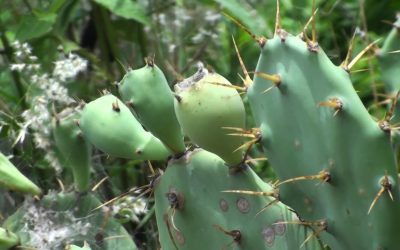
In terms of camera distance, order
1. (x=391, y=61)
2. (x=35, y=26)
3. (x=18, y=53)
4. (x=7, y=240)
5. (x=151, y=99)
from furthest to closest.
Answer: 1. (x=35, y=26)
2. (x=18, y=53)
3. (x=391, y=61)
4. (x=7, y=240)
5. (x=151, y=99)

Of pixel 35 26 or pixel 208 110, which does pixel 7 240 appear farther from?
pixel 35 26

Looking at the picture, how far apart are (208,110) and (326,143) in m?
0.21

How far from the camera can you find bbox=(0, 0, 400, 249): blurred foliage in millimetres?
2537

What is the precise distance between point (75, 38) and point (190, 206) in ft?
5.71

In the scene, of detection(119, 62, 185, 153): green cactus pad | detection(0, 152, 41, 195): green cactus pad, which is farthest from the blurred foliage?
detection(119, 62, 185, 153): green cactus pad

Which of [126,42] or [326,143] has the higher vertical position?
[326,143]

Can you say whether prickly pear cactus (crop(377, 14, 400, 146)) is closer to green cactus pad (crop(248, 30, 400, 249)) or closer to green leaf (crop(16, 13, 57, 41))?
green cactus pad (crop(248, 30, 400, 249))

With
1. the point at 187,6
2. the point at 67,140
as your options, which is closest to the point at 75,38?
the point at 187,6

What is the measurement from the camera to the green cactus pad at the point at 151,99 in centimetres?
166

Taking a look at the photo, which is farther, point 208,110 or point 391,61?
point 391,61

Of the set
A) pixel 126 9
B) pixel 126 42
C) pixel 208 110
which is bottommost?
pixel 126 42

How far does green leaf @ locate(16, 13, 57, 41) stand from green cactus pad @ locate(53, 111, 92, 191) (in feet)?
1.80

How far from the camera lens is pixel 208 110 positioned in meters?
1.58

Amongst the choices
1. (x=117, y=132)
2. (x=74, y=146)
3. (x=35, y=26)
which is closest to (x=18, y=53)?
(x=35, y=26)
